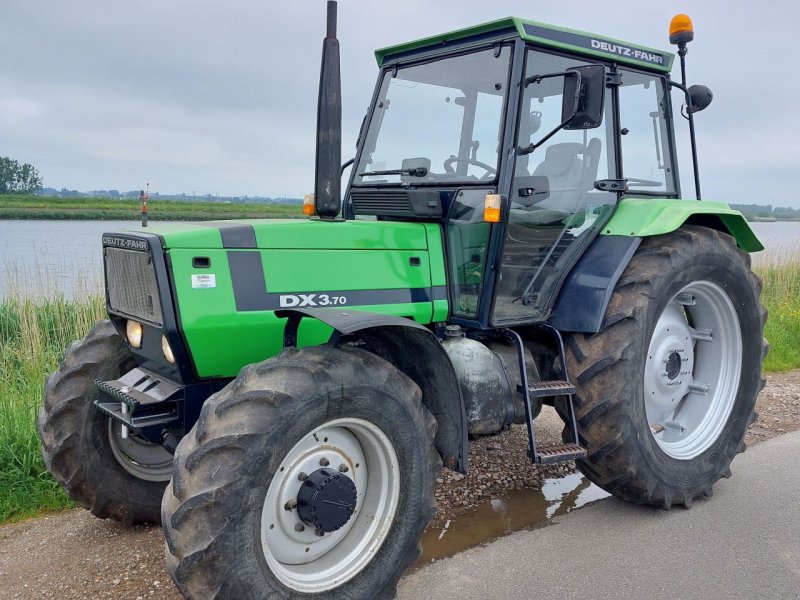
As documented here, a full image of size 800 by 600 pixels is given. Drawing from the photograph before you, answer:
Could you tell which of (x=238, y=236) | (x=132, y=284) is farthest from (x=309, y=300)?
(x=132, y=284)

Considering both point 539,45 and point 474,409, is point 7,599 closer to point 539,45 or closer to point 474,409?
point 474,409

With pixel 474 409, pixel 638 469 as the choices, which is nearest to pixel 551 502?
pixel 638 469

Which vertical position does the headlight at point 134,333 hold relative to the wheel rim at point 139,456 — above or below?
above

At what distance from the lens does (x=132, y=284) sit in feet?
10.8

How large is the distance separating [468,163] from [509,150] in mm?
269

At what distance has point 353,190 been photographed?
4242 millimetres

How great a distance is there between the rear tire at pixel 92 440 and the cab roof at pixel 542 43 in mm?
2323

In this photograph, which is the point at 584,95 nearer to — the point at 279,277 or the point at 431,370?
the point at 431,370

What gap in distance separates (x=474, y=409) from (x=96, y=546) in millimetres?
2043

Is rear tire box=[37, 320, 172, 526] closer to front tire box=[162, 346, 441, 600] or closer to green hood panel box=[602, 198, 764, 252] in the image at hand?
front tire box=[162, 346, 441, 600]

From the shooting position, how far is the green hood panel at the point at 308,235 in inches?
120

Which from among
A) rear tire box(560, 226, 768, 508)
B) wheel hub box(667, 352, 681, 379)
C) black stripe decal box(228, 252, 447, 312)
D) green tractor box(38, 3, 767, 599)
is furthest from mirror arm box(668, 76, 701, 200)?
black stripe decal box(228, 252, 447, 312)

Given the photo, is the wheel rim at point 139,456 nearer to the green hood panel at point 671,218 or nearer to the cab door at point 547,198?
the cab door at point 547,198

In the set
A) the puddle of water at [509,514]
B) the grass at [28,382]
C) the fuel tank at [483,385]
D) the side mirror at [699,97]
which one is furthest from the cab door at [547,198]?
the grass at [28,382]
